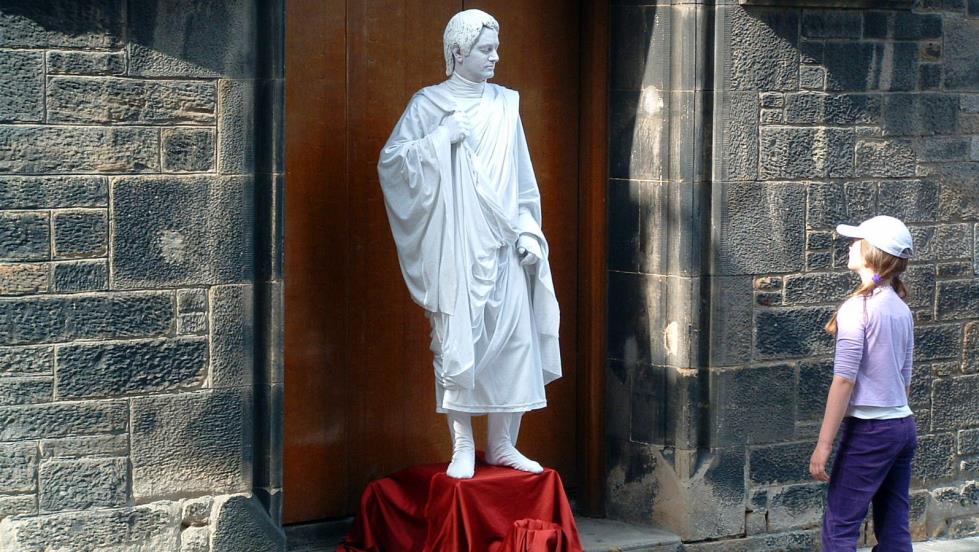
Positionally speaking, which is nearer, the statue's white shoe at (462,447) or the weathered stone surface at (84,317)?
the weathered stone surface at (84,317)

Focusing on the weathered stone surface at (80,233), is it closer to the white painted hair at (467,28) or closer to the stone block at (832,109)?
the white painted hair at (467,28)

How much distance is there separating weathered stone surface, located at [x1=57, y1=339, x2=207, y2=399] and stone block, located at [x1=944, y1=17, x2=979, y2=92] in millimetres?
3613

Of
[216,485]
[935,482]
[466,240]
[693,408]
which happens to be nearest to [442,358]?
[466,240]

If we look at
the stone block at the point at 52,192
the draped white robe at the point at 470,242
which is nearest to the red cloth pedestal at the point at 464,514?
the draped white robe at the point at 470,242

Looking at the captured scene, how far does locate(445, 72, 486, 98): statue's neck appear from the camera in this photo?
557 centimetres

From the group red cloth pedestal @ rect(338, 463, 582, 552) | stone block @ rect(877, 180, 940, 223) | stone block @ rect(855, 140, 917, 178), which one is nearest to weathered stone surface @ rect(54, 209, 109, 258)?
red cloth pedestal @ rect(338, 463, 582, 552)

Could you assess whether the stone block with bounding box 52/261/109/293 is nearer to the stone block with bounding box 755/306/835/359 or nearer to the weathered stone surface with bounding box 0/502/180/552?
the weathered stone surface with bounding box 0/502/180/552

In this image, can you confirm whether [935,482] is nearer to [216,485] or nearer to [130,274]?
[216,485]

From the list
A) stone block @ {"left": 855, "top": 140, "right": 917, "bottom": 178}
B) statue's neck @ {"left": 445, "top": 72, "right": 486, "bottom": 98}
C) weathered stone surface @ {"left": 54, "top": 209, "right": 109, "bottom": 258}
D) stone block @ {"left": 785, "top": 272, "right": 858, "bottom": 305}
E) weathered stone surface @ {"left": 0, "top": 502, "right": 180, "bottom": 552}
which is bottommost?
weathered stone surface @ {"left": 0, "top": 502, "right": 180, "bottom": 552}

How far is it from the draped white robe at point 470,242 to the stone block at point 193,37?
0.66 m

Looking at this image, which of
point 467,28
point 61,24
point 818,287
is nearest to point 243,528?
point 61,24

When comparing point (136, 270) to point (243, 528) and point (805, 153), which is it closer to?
point (243, 528)

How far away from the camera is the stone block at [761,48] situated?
623cm

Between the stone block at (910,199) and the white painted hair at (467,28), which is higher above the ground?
the white painted hair at (467,28)
